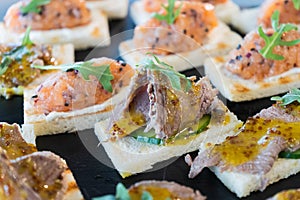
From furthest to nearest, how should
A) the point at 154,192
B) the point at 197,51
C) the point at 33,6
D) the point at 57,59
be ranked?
the point at 33,6 < the point at 197,51 < the point at 57,59 < the point at 154,192

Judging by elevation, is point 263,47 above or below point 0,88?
above

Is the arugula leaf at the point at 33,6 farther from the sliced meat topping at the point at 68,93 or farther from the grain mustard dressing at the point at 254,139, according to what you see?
the grain mustard dressing at the point at 254,139

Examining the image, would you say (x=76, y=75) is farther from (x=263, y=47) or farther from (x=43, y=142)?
(x=263, y=47)

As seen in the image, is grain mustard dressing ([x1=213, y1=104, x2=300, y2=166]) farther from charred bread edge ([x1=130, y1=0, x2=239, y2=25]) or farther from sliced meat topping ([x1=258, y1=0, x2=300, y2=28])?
charred bread edge ([x1=130, y1=0, x2=239, y2=25])

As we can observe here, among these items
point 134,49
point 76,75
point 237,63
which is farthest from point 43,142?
point 237,63

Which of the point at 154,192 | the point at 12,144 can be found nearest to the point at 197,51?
the point at 12,144

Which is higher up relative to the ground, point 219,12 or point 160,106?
point 160,106

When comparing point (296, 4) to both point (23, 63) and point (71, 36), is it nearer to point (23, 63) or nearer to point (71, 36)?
point (71, 36)
